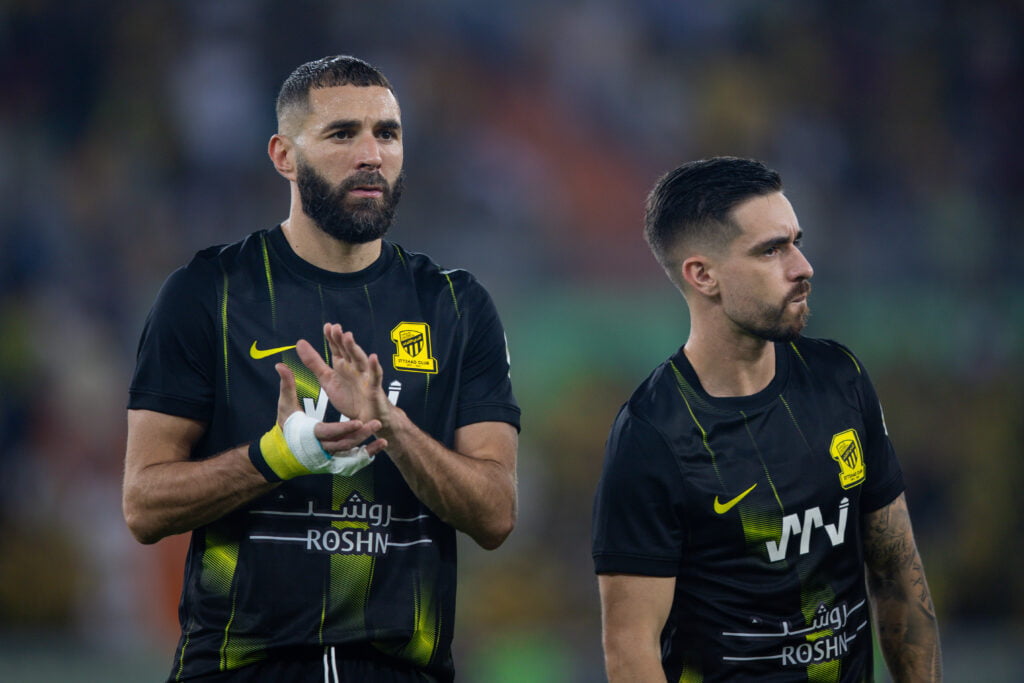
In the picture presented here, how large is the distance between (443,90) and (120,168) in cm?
258

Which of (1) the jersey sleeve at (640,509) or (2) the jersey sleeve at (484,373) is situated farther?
(2) the jersey sleeve at (484,373)

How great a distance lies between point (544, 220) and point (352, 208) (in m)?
6.52

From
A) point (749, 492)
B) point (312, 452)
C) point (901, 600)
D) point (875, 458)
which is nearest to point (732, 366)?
point (749, 492)

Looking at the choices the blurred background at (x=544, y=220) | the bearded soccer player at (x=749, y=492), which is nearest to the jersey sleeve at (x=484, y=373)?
the bearded soccer player at (x=749, y=492)

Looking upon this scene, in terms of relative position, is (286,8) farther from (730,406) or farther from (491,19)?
(730,406)

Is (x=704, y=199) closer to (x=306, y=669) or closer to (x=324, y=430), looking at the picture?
(x=324, y=430)

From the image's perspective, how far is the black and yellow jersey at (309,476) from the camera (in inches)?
130

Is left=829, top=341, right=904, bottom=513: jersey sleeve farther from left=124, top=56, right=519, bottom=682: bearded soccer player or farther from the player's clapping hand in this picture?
the player's clapping hand

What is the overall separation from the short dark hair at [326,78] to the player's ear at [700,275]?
0.98 m

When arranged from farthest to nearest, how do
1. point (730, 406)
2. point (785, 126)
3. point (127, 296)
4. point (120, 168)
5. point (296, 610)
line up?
1. point (785, 126)
2. point (120, 168)
3. point (127, 296)
4. point (730, 406)
5. point (296, 610)

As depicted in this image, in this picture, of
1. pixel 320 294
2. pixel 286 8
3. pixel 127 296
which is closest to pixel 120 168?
pixel 127 296

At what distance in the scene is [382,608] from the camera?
332cm

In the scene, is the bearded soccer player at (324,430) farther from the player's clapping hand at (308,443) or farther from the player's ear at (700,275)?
the player's ear at (700,275)

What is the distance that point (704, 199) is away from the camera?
3.62m
